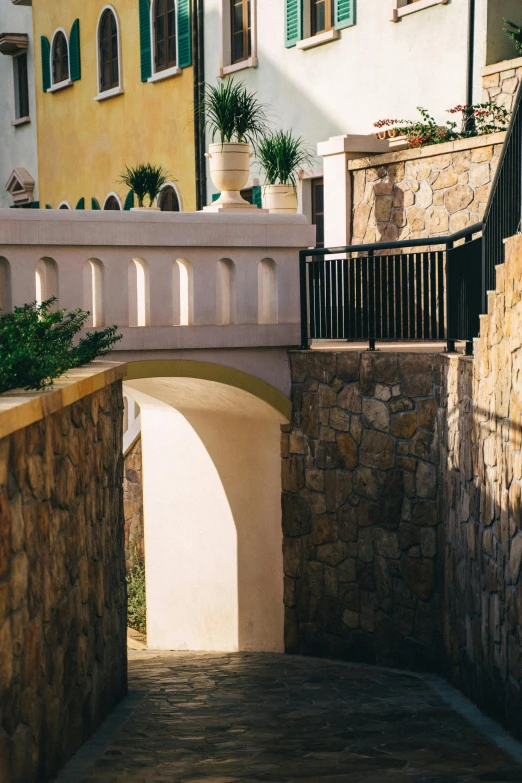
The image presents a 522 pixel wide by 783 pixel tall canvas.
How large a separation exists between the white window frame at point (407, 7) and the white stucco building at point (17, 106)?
12.6 metres

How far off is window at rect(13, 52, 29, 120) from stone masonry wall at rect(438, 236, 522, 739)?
19585 mm

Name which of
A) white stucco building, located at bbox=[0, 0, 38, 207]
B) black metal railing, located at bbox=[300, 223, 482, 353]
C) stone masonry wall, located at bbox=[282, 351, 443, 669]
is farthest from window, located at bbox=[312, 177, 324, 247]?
white stucco building, located at bbox=[0, 0, 38, 207]

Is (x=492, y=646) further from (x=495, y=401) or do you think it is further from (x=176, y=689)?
(x=176, y=689)

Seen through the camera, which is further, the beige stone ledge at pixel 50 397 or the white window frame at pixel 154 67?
the white window frame at pixel 154 67

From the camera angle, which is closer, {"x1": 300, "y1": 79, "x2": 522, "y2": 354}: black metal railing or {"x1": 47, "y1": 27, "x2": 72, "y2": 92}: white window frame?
{"x1": 300, "y1": 79, "x2": 522, "y2": 354}: black metal railing

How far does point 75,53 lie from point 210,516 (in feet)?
43.9

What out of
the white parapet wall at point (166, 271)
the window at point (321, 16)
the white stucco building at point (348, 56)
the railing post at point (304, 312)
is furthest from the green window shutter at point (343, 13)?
the railing post at point (304, 312)

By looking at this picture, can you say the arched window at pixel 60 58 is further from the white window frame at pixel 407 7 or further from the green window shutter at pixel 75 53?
the white window frame at pixel 407 7

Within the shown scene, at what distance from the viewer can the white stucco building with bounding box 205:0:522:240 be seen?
14422 millimetres

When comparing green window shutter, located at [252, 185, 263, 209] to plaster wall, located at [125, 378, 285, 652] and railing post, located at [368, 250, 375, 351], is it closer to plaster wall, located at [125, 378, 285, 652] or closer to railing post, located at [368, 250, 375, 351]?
plaster wall, located at [125, 378, 285, 652]

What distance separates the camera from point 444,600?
1027cm

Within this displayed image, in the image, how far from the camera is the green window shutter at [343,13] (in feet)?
53.0

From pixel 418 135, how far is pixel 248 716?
8036 millimetres

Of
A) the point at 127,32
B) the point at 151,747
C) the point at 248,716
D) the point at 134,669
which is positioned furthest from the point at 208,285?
the point at 127,32
